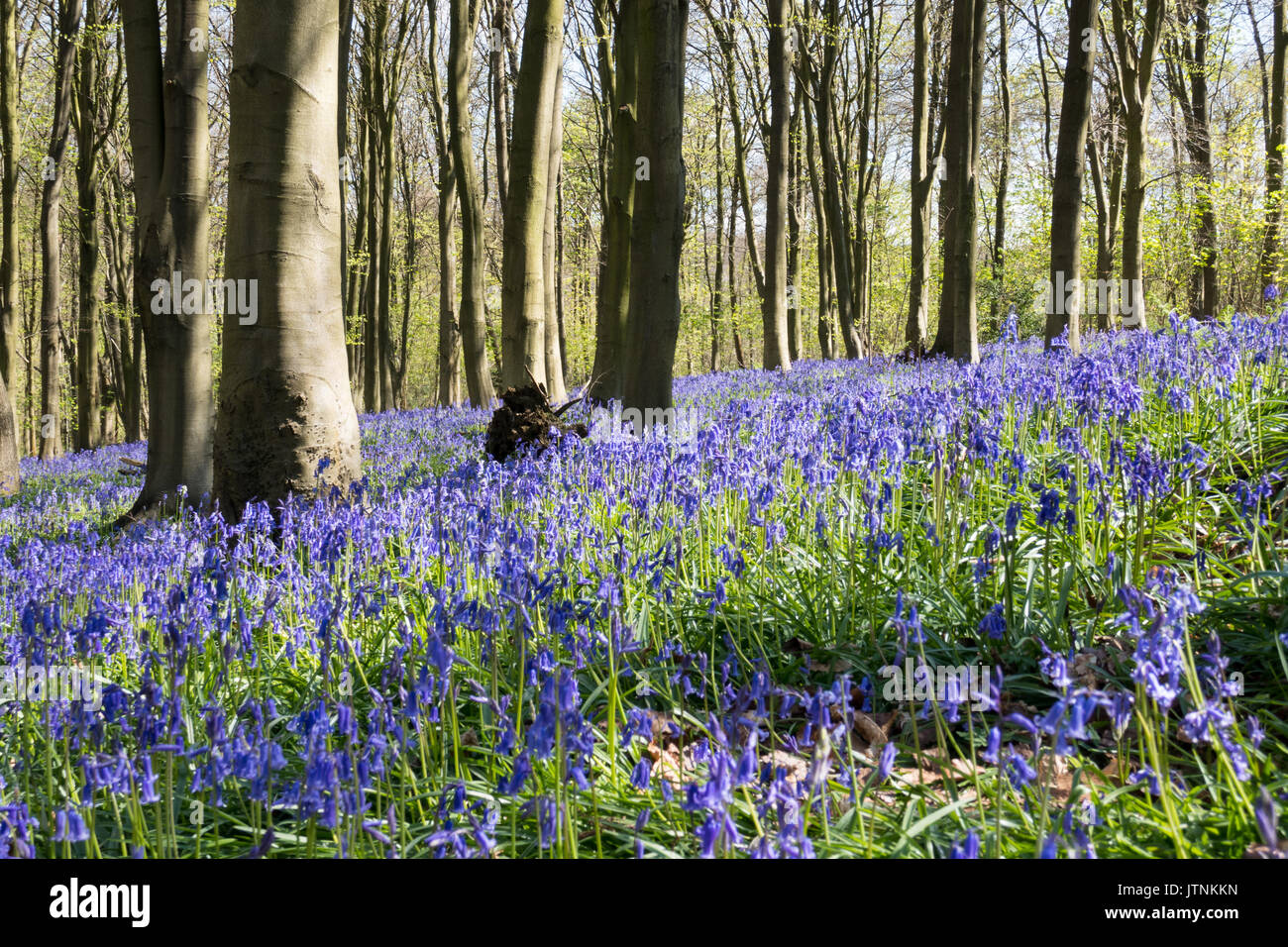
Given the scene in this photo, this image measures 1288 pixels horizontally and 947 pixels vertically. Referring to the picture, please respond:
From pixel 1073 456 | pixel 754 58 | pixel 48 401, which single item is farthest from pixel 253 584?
pixel 754 58

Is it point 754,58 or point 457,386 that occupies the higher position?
point 754,58

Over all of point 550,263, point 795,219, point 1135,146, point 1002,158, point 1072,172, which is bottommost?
point 1072,172

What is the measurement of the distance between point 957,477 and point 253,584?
2.89 m

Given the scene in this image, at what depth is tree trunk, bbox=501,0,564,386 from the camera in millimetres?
9156

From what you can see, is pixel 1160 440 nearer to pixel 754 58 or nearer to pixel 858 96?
pixel 754 58

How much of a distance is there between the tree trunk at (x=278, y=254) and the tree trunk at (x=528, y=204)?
3.97 m

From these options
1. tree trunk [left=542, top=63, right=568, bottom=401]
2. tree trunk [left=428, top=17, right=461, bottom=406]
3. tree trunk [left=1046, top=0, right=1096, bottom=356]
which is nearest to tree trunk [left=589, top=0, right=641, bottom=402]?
tree trunk [left=542, top=63, right=568, bottom=401]

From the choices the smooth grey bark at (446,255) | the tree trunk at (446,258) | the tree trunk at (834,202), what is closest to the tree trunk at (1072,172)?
the tree trunk at (834,202)

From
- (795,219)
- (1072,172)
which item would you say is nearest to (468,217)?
(1072,172)

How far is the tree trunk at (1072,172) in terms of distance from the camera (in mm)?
7941

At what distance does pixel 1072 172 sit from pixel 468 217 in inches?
355

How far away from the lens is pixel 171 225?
22.2 ft

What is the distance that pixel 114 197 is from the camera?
73.8 feet

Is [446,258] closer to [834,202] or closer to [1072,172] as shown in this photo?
[834,202]
